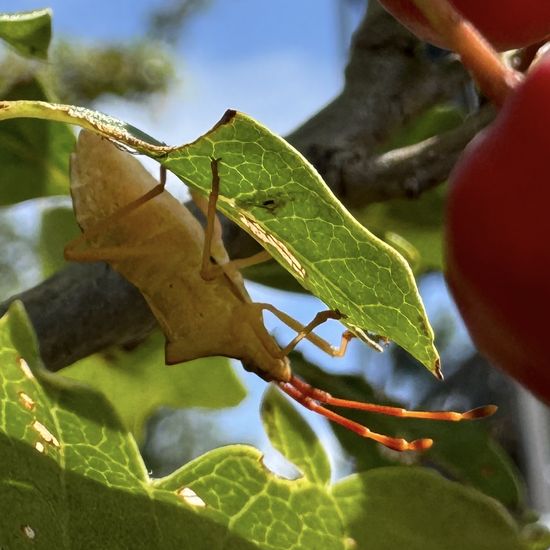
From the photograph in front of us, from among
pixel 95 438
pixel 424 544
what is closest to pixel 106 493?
pixel 95 438

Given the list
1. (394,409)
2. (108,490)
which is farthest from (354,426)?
(108,490)

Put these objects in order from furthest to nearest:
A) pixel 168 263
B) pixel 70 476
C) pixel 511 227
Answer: pixel 168 263, pixel 70 476, pixel 511 227

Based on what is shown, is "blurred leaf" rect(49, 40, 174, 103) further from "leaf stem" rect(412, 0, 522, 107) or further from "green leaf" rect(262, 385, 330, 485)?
"leaf stem" rect(412, 0, 522, 107)

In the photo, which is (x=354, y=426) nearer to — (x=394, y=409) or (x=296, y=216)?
(x=394, y=409)

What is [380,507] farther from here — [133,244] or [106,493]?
[133,244]

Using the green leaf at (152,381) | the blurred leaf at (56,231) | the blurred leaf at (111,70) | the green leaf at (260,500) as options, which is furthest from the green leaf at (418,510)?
the blurred leaf at (111,70)

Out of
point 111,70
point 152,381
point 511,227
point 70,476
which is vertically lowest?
point 111,70
